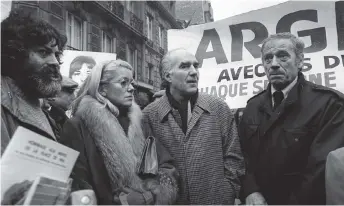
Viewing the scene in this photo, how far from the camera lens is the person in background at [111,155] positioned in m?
2.06

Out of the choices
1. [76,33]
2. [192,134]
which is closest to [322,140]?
[192,134]

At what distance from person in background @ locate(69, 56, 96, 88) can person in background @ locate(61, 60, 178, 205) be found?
2.26 metres

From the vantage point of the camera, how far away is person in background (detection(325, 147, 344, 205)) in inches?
67.4

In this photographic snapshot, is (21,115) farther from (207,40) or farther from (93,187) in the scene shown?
(207,40)

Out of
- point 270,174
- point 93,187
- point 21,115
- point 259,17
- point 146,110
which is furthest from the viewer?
point 259,17

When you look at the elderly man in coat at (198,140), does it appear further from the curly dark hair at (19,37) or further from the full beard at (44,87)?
the curly dark hair at (19,37)

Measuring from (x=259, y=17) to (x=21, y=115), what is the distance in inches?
110

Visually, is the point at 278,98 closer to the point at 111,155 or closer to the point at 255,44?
the point at 111,155

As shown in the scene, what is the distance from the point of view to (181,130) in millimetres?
2611

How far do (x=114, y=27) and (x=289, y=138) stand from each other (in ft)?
38.0

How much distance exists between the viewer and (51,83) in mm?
2170

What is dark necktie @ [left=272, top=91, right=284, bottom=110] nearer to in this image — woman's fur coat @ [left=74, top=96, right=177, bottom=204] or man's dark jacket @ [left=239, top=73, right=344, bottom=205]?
man's dark jacket @ [left=239, top=73, right=344, bottom=205]

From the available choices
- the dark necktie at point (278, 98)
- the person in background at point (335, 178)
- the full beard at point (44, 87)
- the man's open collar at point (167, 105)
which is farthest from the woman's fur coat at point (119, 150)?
the dark necktie at point (278, 98)

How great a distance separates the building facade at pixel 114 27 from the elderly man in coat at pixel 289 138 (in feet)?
A: 22.9
